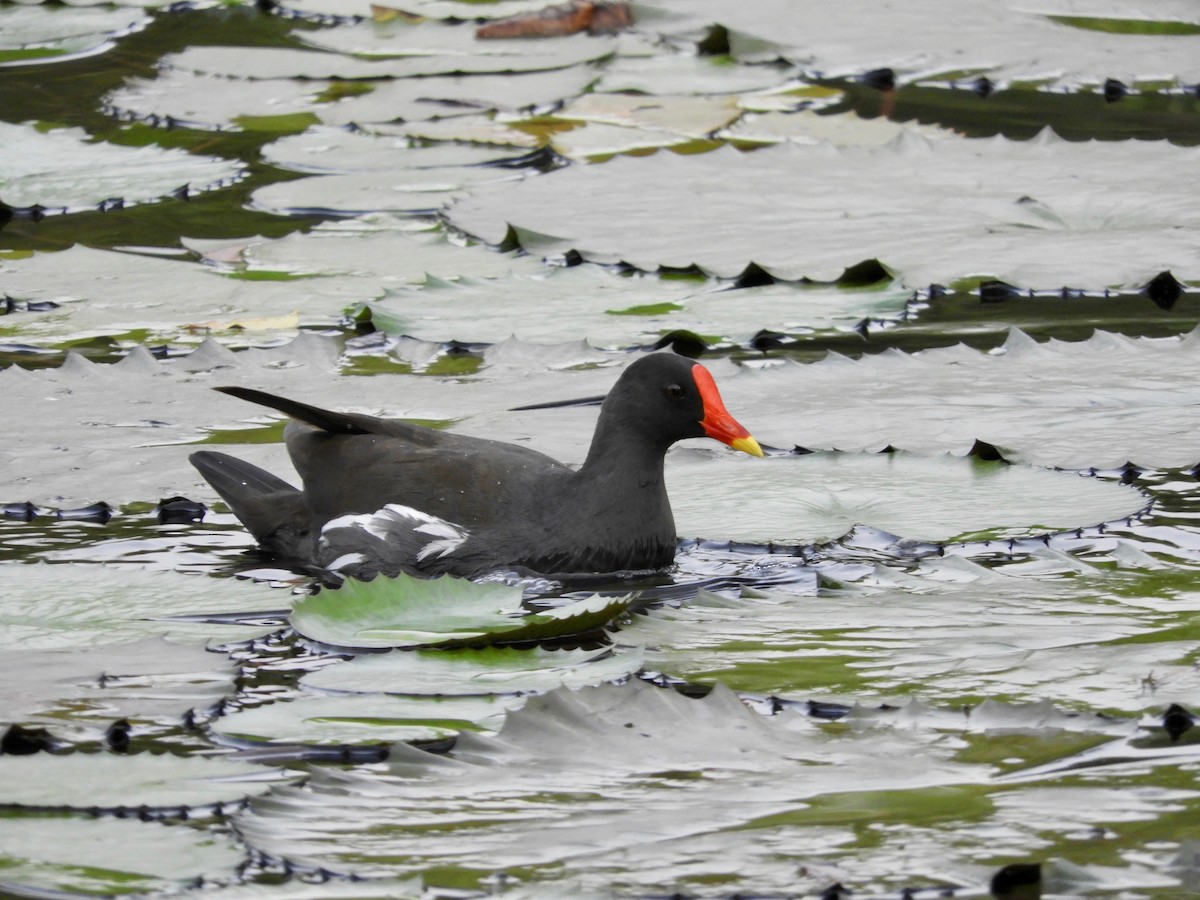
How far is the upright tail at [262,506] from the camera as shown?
9.86 ft

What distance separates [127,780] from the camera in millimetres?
1921

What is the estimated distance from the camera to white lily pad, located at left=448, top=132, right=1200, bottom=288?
4.03 metres

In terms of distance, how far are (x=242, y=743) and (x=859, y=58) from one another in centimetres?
483

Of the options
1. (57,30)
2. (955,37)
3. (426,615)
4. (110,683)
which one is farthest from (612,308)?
(57,30)

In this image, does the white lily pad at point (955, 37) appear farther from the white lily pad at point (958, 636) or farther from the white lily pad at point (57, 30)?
the white lily pad at point (958, 636)

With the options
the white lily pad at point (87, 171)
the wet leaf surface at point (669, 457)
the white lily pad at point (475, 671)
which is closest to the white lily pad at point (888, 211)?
the wet leaf surface at point (669, 457)

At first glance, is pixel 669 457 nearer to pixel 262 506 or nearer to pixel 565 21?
pixel 262 506

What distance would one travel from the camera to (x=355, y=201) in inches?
189

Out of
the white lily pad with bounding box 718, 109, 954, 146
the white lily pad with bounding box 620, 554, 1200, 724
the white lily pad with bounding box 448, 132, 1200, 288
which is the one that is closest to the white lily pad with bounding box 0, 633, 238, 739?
the white lily pad with bounding box 620, 554, 1200, 724

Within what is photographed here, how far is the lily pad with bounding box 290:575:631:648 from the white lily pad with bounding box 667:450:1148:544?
45 cm

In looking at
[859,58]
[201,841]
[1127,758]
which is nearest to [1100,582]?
[1127,758]

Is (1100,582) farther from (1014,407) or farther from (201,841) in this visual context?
(201,841)

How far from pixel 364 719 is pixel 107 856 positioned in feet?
1.47

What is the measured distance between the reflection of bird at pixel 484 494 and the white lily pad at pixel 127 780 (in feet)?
3.13
